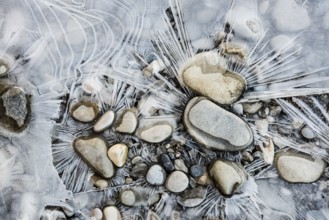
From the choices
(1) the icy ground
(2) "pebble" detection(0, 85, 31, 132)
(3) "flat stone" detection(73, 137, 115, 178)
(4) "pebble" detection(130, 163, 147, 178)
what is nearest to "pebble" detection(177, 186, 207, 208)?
(1) the icy ground

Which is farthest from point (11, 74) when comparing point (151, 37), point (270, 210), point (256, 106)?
point (270, 210)

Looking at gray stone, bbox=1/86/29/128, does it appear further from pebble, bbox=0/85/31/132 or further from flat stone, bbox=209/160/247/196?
flat stone, bbox=209/160/247/196

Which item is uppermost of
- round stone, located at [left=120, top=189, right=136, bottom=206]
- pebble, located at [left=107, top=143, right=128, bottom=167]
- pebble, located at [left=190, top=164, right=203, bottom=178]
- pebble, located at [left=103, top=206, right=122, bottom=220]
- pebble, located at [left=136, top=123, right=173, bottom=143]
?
pebble, located at [left=136, top=123, right=173, bottom=143]

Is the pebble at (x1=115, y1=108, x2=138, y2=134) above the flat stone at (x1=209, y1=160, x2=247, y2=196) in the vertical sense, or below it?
above

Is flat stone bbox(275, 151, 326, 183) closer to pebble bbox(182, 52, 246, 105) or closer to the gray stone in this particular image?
pebble bbox(182, 52, 246, 105)

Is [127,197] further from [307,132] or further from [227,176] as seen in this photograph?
[307,132]

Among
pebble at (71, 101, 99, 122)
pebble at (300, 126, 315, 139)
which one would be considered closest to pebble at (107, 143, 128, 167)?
pebble at (71, 101, 99, 122)

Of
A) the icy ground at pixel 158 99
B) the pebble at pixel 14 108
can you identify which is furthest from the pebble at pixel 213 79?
the pebble at pixel 14 108

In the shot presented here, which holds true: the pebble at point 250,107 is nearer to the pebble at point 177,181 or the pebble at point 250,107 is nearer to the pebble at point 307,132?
the pebble at point 307,132
